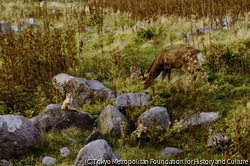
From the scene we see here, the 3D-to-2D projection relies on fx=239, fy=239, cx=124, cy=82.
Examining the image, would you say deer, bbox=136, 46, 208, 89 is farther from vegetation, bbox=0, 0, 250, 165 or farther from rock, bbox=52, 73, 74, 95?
rock, bbox=52, 73, 74, 95

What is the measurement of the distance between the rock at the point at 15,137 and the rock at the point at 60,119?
0.71m

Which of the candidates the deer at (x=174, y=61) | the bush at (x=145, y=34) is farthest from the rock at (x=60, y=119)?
the bush at (x=145, y=34)

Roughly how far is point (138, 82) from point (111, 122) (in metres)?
1.71

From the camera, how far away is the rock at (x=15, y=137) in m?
4.30

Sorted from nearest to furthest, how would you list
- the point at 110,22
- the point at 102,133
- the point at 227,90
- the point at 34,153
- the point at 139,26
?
the point at 34,153, the point at 102,133, the point at 227,90, the point at 139,26, the point at 110,22

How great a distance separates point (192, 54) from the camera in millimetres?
6727

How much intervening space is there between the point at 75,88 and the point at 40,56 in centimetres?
211

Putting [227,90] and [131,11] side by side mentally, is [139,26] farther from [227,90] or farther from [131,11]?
[227,90]

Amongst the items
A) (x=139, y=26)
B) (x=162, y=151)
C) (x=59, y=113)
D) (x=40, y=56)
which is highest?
(x=139, y=26)

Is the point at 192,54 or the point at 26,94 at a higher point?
the point at 192,54

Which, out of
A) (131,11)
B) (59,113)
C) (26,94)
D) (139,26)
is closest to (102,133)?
(59,113)

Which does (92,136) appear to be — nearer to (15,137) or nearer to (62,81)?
(15,137)

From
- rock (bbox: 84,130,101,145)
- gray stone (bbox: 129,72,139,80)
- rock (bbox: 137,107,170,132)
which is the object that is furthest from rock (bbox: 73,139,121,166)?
gray stone (bbox: 129,72,139,80)

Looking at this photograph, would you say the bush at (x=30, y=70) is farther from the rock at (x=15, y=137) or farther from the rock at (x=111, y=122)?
the rock at (x=111, y=122)
